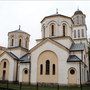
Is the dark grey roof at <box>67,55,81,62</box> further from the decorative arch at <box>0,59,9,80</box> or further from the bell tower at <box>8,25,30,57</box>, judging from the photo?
the decorative arch at <box>0,59,9,80</box>

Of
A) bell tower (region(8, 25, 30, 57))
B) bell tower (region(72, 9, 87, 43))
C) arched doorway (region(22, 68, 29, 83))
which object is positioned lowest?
arched doorway (region(22, 68, 29, 83))

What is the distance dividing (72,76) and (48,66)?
3733 millimetres

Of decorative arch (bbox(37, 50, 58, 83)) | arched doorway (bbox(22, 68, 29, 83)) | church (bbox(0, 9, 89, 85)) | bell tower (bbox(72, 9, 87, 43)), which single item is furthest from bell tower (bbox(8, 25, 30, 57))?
bell tower (bbox(72, 9, 87, 43))

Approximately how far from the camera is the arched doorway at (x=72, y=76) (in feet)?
76.2

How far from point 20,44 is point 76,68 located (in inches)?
506

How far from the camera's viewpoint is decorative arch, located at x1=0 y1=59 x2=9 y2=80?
99.4ft

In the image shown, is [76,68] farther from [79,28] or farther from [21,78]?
[79,28]

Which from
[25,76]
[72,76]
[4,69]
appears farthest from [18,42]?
[72,76]

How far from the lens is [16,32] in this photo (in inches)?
1277

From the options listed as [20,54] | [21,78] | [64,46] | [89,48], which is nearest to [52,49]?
[64,46]

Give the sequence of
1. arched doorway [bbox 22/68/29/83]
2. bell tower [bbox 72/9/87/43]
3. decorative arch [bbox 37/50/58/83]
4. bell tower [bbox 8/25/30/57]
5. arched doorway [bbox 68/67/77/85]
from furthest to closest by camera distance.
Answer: bell tower [bbox 72/9/87/43]
bell tower [bbox 8/25/30/57]
arched doorway [bbox 22/68/29/83]
decorative arch [bbox 37/50/58/83]
arched doorway [bbox 68/67/77/85]

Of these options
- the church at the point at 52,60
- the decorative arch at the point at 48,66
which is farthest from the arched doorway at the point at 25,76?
the decorative arch at the point at 48,66

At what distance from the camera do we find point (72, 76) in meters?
23.4

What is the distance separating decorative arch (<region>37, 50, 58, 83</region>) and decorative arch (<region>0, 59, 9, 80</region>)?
7176 mm
